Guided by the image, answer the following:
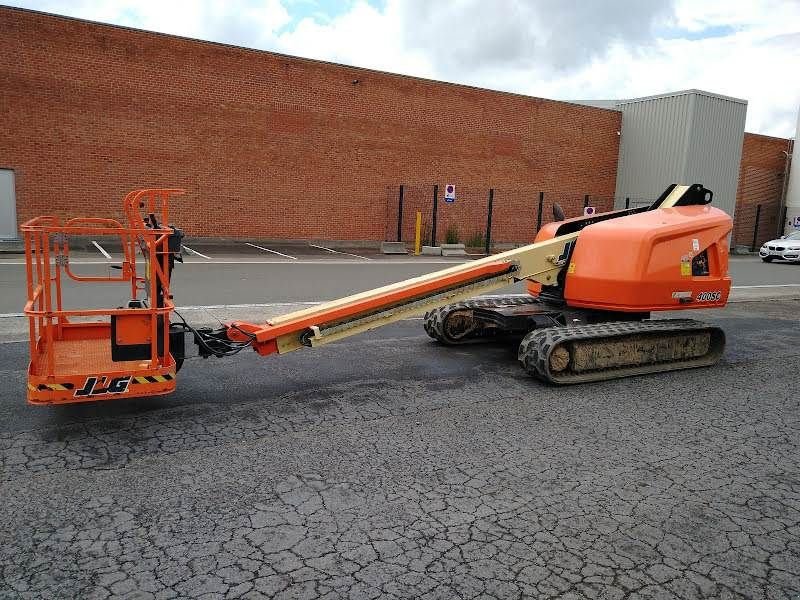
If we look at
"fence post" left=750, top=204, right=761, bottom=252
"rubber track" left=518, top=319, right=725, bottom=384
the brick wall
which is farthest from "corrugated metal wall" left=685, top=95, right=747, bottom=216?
"rubber track" left=518, top=319, right=725, bottom=384

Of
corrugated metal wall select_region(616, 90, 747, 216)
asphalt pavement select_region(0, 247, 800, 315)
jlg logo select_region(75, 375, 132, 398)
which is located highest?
corrugated metal wall select_region(616, 90, 747, 216)

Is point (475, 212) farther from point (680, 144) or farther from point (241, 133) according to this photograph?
point (680, 144)

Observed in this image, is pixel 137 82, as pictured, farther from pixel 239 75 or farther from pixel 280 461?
pixel 280 461

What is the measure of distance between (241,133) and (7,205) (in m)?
7.42

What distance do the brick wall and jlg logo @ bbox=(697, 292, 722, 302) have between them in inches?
710

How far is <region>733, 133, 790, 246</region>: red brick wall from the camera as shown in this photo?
34.4 meters

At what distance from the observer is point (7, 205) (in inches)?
754

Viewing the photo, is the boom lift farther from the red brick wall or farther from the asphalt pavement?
the red brick wall

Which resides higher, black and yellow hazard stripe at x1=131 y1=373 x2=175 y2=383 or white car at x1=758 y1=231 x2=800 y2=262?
white car at x1=758 y1=231 x2=800 y2=262

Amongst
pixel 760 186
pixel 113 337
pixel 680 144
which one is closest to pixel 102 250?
pixel 113 337

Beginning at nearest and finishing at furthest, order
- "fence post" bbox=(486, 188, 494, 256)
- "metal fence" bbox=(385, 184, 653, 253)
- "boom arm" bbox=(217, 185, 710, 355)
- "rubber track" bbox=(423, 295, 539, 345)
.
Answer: "boom arm" bbox=(217, 185, 710, 355)
"rubber track" bbox=(423, 295, 539, 345)
"metal fence" bbox=(385, 184, 653, 253)
"fence post" bbox=(486, 188, 494, 256)

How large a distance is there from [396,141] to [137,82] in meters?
9.31

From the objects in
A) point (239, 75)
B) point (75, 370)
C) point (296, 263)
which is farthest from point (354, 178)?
point (75, 370)

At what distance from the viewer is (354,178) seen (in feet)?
79.9
